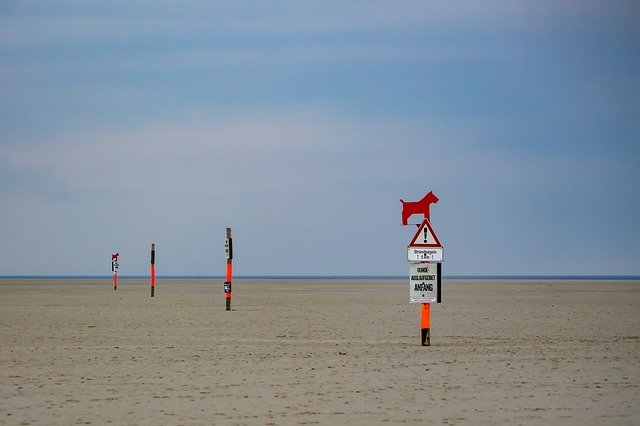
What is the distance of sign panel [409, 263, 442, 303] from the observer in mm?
18141

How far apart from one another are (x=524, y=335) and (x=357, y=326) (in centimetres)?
484

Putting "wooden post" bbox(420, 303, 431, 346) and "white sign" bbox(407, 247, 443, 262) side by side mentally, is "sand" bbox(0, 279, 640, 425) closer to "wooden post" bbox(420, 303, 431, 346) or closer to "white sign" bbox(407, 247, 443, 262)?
"wooden post" bbox(420, 303, 431, 346)

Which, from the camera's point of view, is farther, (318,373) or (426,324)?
(426,324)

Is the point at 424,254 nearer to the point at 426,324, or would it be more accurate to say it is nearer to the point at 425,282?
the point at 425,282

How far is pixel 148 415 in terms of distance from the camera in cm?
1023

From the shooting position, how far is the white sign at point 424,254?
59.4 feet

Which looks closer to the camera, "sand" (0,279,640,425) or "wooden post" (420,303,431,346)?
"sand" (0,279,640,425)

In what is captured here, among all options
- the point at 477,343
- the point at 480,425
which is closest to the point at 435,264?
the point at 477,343

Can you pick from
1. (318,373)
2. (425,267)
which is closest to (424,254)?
(425,267)

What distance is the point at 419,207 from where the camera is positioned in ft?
63.5

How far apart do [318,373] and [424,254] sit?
5.03m

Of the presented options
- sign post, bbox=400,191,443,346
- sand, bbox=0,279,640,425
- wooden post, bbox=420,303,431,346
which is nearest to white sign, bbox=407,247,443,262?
sign post, bbox=400,191,443,346

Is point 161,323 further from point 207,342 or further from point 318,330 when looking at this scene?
point 207,342

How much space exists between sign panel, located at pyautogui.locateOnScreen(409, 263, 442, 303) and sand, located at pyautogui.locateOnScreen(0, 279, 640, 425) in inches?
37.6
